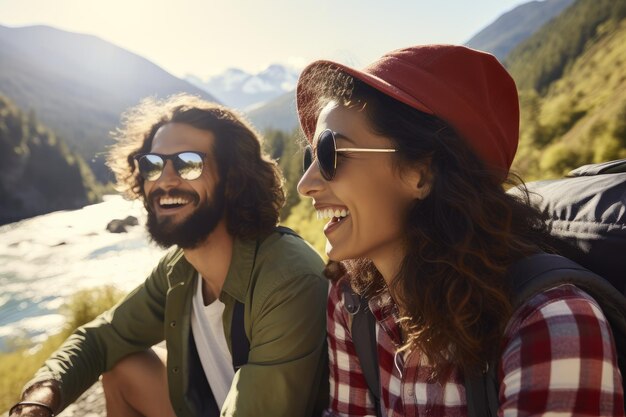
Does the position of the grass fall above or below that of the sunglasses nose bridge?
below

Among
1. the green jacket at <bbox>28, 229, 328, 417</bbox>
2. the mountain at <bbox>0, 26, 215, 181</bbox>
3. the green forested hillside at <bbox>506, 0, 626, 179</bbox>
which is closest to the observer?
the green jacket at <bbox>28, 229, 328, 417</bbox>

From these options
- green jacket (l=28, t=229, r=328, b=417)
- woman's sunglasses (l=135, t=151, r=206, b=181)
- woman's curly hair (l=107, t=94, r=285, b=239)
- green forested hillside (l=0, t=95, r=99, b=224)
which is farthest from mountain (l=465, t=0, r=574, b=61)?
green jacket (l=28, t=229, r=328, b=417)

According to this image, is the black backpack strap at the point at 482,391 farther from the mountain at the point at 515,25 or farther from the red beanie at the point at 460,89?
the mountain at the point at 515,25

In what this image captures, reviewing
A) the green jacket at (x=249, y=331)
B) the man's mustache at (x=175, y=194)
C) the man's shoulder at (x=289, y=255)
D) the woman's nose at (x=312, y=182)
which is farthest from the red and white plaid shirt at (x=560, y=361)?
the man's mustache at (x=175, y=194)

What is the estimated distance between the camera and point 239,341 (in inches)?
72.8

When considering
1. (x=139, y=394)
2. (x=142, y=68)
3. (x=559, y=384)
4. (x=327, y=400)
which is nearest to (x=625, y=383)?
(x=559, y=384)

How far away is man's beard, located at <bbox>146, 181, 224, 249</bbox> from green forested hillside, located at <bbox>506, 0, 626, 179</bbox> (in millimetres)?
1456

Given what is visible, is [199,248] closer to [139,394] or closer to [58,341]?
[139,394]

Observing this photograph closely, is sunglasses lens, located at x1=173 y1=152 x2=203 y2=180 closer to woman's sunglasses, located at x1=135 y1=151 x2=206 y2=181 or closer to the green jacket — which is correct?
woman's sunglasses, located at x1=135 y1=151 x2=206 y2=181

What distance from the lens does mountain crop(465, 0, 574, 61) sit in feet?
424

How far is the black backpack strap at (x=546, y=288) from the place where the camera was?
0.92 metres

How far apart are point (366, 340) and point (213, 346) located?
3.28 ft

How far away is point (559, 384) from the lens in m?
0.89

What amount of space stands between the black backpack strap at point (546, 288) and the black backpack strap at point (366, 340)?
376 millimetres
